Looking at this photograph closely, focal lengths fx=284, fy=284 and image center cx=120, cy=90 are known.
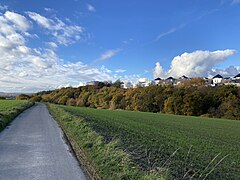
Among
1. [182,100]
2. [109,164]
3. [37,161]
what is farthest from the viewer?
[182,100]

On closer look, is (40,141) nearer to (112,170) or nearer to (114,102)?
(112,170)

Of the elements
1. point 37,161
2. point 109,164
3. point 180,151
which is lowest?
point 180,151

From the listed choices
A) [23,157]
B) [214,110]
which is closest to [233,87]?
[214,110]

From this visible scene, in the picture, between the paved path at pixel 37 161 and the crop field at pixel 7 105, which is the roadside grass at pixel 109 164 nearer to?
the paved path at pixel 37 161

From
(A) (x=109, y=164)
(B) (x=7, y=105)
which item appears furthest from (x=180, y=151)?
(B) (x=7, y=105)

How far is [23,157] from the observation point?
977cm

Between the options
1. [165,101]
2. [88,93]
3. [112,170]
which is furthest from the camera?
[88,93]

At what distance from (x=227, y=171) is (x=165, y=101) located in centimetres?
6665

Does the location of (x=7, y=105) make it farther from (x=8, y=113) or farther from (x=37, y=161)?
(x=37, y=161)

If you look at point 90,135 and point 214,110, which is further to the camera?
point 214,110

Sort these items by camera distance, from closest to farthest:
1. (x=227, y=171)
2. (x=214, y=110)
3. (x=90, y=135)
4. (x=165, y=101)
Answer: (x=227, y=171) → (x=90, y=135) → (x=214, y=110) → (x=165, y=101)

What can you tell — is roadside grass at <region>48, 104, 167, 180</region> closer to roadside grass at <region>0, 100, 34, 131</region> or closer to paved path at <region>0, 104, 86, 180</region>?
paved path at <region>0, 104, 86, 180</region>

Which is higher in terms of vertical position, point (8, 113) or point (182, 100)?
point (182, 100)

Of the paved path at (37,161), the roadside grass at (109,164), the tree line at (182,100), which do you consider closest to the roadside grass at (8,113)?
the paved path at (37,161)
